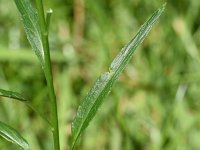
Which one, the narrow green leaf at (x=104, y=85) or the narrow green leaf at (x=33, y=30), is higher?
the narrow green leaf at (x=33, y=30)

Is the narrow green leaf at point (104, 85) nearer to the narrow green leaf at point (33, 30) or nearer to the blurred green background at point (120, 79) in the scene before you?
the narrow green leaf at point (33, 30)

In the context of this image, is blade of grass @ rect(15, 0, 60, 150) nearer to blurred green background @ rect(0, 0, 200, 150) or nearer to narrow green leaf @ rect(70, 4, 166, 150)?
narrow green leaf @ rect(70, 4, 166, 150)

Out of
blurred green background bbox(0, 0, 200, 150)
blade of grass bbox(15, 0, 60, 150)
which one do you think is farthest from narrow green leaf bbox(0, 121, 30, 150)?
blurred green background bbox(0, 0, 200, 150)

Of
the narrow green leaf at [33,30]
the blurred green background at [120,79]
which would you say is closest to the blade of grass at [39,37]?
the narrow green leaf at [33,30]

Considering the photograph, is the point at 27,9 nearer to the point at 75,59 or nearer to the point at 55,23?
the point at 75,59

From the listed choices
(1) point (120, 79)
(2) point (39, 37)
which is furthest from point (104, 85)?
(1) point (120, 79)

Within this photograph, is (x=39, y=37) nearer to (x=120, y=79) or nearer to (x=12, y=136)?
(x=12, y=136)

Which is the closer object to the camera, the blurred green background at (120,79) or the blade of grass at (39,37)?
the blade of grass at (39,37)
